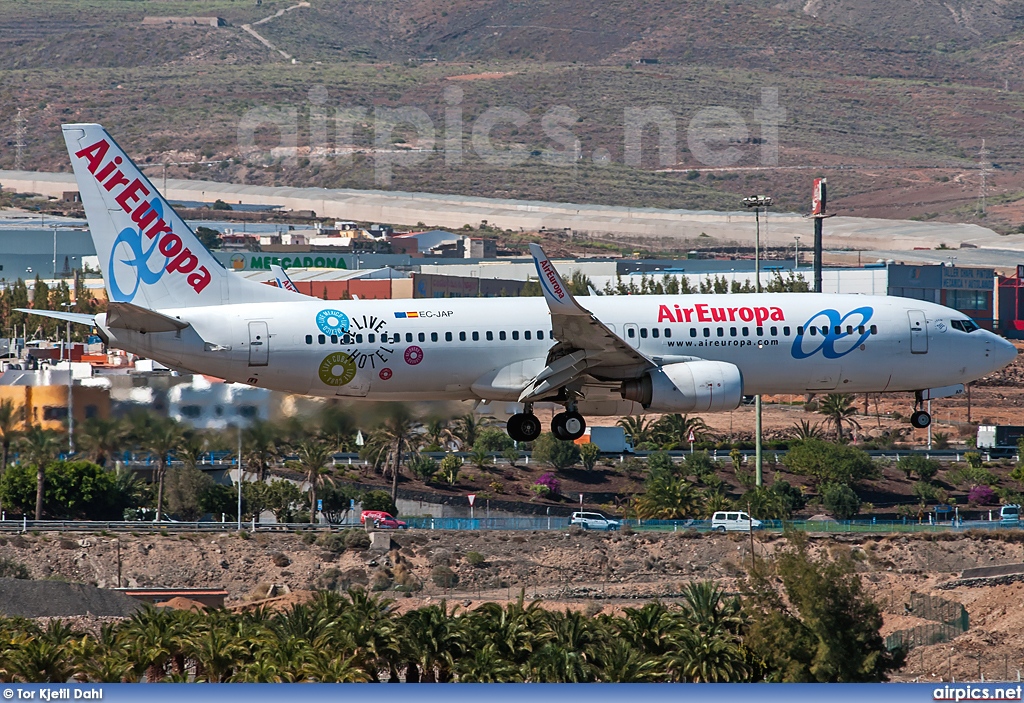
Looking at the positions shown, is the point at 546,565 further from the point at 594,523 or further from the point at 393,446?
the point at 393,446

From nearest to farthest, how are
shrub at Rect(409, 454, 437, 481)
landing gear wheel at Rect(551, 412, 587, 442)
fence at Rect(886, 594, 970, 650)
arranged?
landing gear wheel at Rect(551, 412, 587, 442) → fence at Rect(886, 594, 970, 650) → shrub at Rect(409, 454, 437, 481)

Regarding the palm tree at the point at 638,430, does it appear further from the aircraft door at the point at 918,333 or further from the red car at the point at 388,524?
the aircraft door at the point at 918,333

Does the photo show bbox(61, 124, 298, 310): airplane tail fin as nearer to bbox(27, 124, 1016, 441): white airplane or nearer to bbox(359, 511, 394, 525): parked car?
bbox(27, 124, 1016, 441): white airplane

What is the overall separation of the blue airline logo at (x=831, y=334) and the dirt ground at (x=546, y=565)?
117 feet

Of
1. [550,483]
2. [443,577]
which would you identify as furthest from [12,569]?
[550,483]

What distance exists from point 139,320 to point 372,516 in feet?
171

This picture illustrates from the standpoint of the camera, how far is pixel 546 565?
302 feet

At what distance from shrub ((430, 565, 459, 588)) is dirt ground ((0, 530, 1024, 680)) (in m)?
0.25

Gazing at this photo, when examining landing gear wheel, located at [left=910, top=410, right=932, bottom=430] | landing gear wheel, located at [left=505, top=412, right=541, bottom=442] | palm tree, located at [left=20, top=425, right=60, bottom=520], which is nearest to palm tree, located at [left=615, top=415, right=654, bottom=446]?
palm tree, located at [left=20, top=425, right=60, bottom=520]

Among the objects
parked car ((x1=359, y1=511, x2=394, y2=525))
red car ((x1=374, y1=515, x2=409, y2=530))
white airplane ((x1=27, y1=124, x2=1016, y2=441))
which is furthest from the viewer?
red car ((x1=374, y1=515, x2=409, y2=530))

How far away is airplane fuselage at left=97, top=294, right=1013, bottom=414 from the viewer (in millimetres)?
47344

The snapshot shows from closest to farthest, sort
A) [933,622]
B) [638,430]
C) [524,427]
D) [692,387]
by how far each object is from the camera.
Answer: [692,387]
[524,427]
[933,622]
[638,430]

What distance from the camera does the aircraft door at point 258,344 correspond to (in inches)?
1855

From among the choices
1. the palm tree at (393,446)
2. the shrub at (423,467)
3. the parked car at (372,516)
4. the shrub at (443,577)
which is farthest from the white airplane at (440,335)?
the shrub at (423,467)
